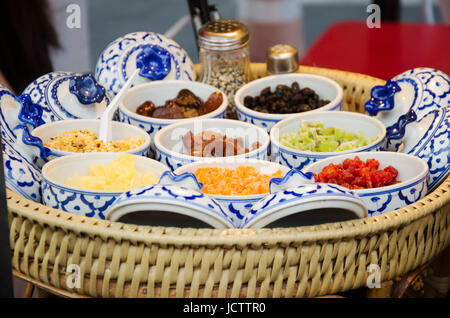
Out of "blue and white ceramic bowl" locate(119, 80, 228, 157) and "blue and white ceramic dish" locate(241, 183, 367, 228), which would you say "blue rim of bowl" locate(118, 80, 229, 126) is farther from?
"blue and white ceramic dish" locate(241, 183, 367, 228)

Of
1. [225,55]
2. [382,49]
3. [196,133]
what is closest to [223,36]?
[225,55]

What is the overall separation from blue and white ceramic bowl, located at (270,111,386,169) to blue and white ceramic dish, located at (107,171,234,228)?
329 millimetres

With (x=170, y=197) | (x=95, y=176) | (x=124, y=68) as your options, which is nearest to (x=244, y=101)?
(x=124, y=68)

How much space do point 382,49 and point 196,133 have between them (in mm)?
1403

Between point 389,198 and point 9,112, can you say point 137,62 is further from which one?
point 389,198

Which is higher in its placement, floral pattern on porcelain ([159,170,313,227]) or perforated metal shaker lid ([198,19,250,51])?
perforated metal shaker lid ([198,19,250,51])

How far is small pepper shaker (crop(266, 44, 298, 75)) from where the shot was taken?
1712mm

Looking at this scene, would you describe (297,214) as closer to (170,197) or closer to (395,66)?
(170,197)

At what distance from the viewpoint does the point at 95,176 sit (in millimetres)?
1204

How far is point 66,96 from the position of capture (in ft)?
4.87

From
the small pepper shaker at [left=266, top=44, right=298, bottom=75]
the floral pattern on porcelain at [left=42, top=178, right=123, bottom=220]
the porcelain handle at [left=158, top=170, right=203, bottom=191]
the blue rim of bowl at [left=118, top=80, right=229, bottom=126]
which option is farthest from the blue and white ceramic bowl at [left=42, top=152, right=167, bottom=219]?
the small pepper shaker at [left=266, top=44, right=298, bottom=75]

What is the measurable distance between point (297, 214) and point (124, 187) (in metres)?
0.34

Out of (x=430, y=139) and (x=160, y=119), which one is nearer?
(x=430, y=139)

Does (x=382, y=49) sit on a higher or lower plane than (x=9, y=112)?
lower
